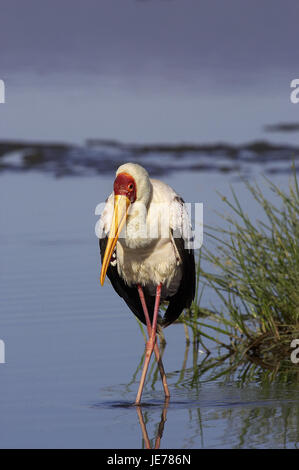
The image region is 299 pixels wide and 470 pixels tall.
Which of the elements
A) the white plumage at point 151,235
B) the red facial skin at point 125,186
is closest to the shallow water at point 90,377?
the white plumage at point 151,235

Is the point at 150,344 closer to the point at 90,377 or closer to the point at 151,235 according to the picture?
the point at 90,377

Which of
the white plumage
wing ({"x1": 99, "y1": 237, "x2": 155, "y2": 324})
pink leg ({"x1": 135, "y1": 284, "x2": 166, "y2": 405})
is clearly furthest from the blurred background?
the white plumage

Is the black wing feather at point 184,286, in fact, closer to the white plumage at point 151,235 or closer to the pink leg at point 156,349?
the white plumage at point 151,235

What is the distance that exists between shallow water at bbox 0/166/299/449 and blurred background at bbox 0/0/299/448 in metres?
0.02

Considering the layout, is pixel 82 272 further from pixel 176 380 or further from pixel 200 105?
pixel 200 105

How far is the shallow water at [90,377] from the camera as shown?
18.6 ft

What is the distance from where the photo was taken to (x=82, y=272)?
8836 mm

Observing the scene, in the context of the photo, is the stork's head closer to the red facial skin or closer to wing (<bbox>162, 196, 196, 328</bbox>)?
the red facial skin

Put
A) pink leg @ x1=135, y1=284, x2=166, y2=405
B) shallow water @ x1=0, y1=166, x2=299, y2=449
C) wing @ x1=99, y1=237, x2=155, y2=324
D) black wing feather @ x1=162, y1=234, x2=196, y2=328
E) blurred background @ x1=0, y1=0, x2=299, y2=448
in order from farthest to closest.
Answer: wing @ x1=99, y1=237, x2=155, y2=324, black wing feather @ x1=162, y1=234, x2=196, y2=328, pink leg @ x1=135, y1=284, x2=166, y2=405, blurred background @ x1=0, y1=0, x2=299, y2=448, shallow water @ x1=0, y1=166, x2=299, y2=449

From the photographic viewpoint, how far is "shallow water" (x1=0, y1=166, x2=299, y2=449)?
5.66 m

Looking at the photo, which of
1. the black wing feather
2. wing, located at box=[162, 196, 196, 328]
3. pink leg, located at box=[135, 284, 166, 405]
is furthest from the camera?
the black wing feather

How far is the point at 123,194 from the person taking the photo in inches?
250

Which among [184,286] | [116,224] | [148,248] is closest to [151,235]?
[148,248]
